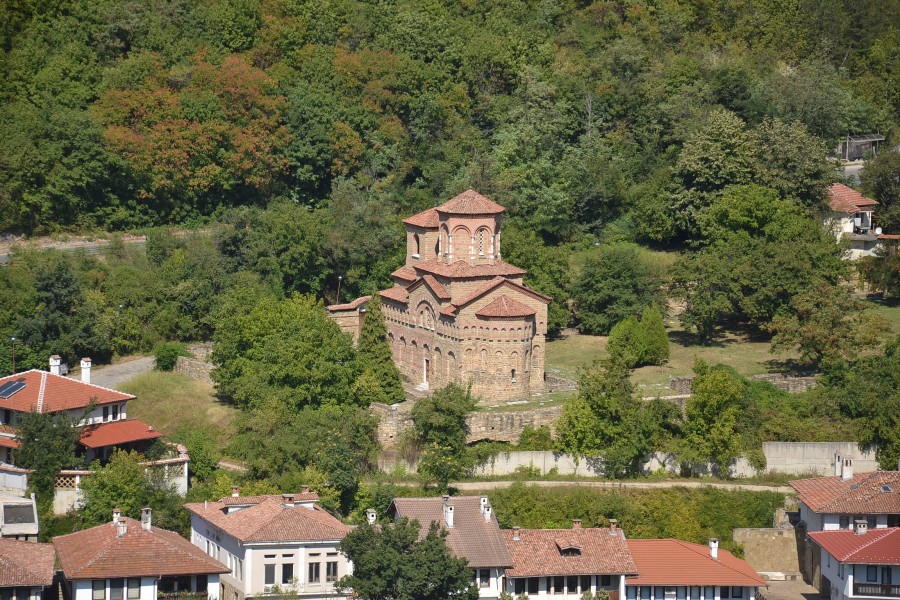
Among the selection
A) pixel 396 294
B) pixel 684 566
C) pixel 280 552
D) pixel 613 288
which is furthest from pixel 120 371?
pixel 684 566

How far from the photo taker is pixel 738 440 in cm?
6944

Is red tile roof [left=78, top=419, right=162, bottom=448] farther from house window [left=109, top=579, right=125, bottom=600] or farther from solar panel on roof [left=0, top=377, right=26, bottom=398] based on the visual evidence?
house window [left=109, top=579, right=125, bottom=600]

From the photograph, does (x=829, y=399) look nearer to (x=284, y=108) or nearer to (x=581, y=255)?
(x=581, y=255)

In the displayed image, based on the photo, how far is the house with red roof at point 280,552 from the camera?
60500 mm

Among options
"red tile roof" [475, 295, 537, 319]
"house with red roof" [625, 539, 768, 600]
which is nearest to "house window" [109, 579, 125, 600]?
"house with red roof" [625, 539, 768, 600]

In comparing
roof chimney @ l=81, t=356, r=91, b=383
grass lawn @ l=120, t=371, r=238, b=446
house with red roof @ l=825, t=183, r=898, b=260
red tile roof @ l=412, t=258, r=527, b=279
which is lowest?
grass lawn @ l=120, t=371, r=238, b=446

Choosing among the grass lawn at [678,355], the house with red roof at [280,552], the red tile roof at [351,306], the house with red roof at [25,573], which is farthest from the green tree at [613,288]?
the house with red roof at [25,573]

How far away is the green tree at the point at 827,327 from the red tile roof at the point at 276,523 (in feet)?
72.9

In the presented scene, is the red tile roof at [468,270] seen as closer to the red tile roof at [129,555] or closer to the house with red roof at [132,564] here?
the house with red roof at [132,564]

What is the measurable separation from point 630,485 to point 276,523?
1435 centimetres

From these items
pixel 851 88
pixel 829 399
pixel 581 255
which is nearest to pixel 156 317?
pixel 581 255

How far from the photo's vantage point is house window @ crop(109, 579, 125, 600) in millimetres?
58219

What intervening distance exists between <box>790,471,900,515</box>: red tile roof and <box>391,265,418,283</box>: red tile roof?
61.7 ft

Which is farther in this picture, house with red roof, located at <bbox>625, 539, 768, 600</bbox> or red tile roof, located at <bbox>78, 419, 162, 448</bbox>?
red tile roof, located at <bbox>78, 419, 162, 448</bbox>
